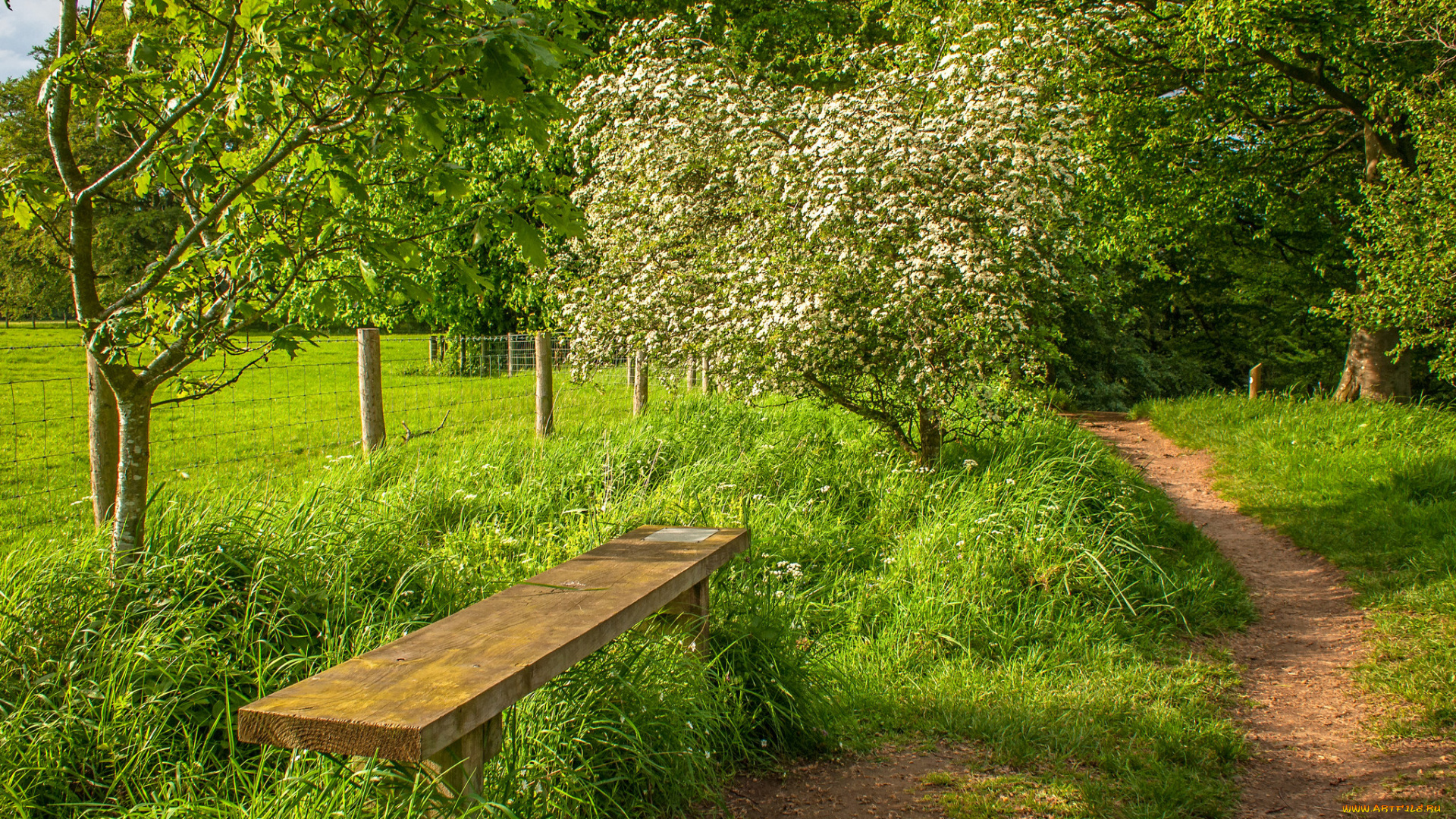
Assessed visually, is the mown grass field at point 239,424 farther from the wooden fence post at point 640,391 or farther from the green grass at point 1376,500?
the green grass at point 1376,500

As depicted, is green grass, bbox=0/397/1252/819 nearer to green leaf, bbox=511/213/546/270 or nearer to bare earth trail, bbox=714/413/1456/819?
bare earth trail, bbox=714/413/1456/819

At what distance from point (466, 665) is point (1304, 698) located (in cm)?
421

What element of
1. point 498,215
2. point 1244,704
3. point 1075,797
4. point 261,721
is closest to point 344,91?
point 498,215

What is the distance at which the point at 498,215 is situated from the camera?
288 centimetres

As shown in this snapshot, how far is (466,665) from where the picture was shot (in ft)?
7.92

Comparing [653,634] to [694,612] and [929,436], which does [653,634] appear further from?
[929,436]

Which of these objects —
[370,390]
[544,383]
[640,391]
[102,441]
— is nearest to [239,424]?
[544,383]

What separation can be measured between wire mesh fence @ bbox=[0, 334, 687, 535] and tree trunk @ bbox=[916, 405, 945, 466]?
102 inches

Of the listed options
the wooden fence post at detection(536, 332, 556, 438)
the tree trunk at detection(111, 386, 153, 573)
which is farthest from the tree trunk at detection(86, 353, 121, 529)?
the wooden fence post at detection(536, 332, 556, 438)

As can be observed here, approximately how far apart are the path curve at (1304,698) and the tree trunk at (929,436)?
2.30 meters

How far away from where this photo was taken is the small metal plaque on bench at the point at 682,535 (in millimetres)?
3832

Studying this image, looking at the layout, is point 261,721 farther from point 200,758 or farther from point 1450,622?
point 1450,622

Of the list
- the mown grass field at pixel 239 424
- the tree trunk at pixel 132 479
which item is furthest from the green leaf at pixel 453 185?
the mown grass field at pixel 239 424

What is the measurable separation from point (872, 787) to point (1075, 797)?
29.3 inches
